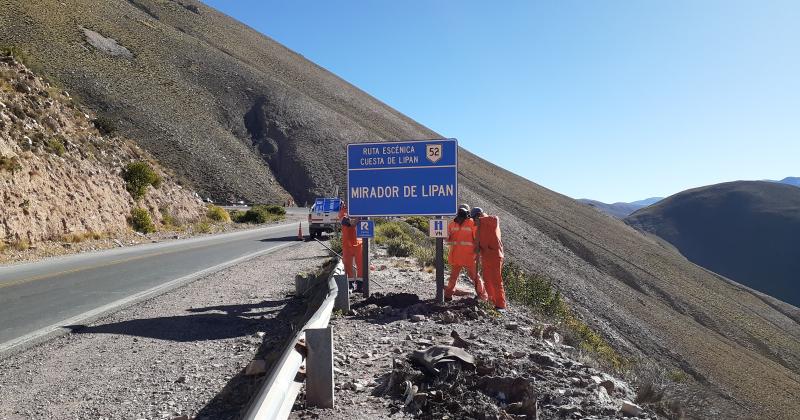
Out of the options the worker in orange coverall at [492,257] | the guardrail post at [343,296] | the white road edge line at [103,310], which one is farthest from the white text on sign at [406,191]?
the white road edge line at [103,310]

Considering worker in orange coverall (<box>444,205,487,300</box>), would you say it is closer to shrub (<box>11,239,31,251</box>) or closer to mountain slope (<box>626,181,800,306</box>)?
shrub (<box>11,239,31,251</box>)

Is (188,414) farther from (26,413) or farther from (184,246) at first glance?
(184,246)

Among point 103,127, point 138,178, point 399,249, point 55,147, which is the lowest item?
point 399,249

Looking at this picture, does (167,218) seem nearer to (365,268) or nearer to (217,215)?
(217,215)

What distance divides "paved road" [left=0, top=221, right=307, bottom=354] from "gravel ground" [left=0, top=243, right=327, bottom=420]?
0.60 meters

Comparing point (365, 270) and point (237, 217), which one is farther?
point (237, 217)

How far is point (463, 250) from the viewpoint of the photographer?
9.96 meters

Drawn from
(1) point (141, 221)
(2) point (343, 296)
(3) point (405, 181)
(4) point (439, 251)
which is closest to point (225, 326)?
(2) point (343, 296)

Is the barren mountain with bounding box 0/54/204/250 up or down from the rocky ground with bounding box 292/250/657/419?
up

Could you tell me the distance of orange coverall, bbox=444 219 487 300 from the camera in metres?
9.91

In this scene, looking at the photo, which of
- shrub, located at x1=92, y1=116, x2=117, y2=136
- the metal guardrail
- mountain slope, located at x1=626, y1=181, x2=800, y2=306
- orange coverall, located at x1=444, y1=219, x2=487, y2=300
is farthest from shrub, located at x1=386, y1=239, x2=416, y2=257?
mountain slope, located at x1=626, y1=181, x2=800, y2=306

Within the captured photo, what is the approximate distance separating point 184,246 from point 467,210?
13162 millimetres

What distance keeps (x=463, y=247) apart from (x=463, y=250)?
0.05 meters

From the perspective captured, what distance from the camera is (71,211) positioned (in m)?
20.0
